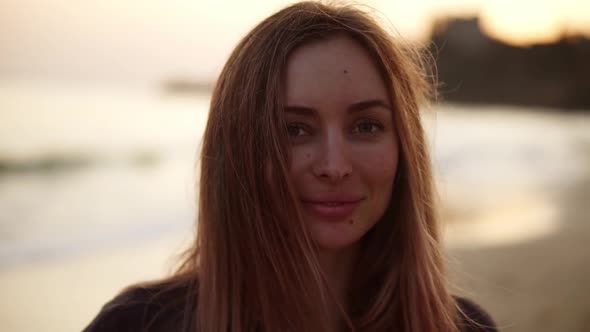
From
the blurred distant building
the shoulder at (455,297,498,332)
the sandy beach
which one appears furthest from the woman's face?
the blurred distant building

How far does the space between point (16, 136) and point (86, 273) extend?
14.2 meters

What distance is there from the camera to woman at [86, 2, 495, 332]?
6.03ft

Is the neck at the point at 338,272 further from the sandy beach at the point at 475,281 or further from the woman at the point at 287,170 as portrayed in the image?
the sandy beach at the point at 475,281

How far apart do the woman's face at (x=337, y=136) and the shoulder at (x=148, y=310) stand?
55 cm

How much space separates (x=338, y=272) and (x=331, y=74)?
82 cm

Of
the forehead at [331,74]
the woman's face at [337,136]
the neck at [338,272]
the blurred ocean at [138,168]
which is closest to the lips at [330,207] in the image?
the woman's face at [337,136]

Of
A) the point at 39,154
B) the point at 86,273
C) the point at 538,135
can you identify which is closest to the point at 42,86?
the point at 39,154

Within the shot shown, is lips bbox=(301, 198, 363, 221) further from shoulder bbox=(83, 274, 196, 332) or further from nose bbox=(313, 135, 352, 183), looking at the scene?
shoulder bbox=(83, 274, 196, 332)

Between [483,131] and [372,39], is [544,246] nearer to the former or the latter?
[372,39]

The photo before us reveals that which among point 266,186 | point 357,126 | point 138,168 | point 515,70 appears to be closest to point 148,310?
point 266,186

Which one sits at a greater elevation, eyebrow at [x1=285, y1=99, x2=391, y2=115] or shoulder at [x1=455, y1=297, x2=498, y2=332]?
eyebrow at [x1=285, y1=99, x2=391, y2=115]

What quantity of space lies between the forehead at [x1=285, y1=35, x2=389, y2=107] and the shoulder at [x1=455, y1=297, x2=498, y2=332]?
100 cm

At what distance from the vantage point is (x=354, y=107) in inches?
73.1

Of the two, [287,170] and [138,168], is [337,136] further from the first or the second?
[138,168]
